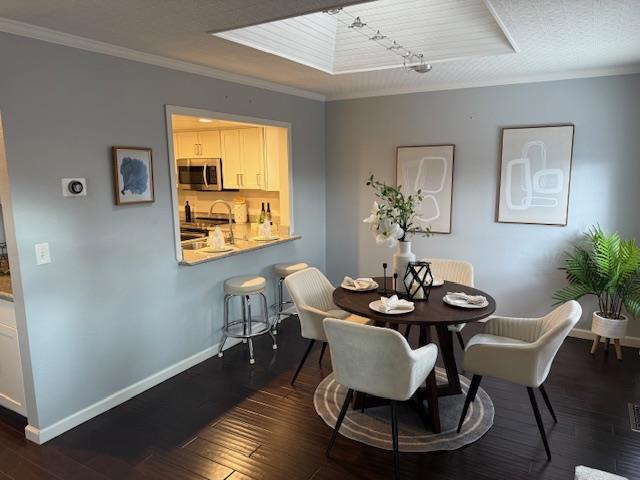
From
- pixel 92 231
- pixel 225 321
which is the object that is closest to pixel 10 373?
pixel 92 231

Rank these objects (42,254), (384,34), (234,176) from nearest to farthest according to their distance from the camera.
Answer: (42,254), (384,34), (234,176)

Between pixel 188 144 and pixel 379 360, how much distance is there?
4.34m

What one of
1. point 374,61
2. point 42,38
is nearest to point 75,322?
point 42,38

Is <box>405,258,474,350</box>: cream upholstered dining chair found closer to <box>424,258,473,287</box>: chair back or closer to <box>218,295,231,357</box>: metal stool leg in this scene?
<box>424,258,473,287</box>: chair back

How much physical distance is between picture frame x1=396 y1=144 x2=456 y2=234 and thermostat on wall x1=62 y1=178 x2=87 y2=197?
318cm

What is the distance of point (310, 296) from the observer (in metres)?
3.51

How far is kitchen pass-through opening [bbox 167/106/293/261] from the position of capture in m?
4.72

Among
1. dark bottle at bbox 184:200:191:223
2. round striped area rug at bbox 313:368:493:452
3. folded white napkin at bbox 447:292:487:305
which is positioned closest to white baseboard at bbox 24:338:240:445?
round striped area rug at bbox 313:368:493:452

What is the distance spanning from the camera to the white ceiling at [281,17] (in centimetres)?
223

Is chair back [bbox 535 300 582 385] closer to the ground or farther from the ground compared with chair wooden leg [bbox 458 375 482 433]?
Result: farther from the ground

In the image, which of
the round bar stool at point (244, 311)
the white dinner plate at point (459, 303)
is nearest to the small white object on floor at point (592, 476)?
the white dinner plate at point (459, 303)

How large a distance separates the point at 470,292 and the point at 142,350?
246 cm

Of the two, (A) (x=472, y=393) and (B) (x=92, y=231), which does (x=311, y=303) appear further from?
(B) (x=92, y=231)

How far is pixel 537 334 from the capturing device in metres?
2.90
